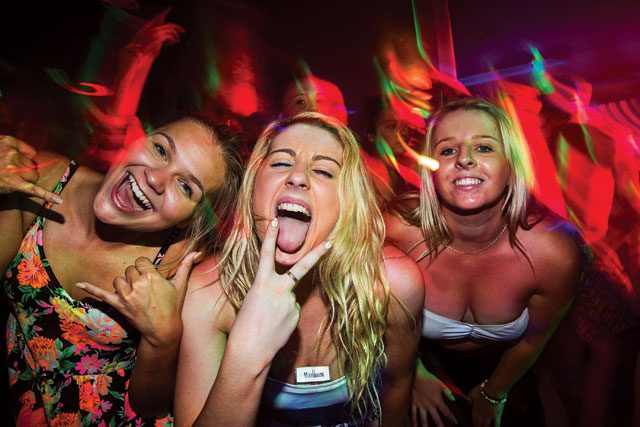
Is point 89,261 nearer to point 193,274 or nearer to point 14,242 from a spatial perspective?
point 14,242

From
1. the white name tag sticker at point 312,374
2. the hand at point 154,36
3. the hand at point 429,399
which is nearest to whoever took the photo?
the white name tag sticker at point 312,374

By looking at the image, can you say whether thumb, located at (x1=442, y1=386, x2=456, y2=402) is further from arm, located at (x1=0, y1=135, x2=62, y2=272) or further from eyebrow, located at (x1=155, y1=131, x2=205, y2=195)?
arm, located at (x1=0, y1=135, x2=62, y2=272)

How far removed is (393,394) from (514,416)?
119 cm

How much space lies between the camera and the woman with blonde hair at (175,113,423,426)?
5.21 feet

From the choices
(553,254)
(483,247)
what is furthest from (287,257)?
(553,254)

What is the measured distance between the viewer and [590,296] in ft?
7.93

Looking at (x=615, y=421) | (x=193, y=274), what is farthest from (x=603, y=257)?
(x=193, y=274)

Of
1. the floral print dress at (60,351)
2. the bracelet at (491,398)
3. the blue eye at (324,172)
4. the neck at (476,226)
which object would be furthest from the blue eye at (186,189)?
the bracelet at (491,398)

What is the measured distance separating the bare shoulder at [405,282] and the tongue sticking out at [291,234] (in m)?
0.49

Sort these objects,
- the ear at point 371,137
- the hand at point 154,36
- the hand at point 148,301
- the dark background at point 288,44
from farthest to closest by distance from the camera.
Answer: the hand at point 154,36, the dark background at point 288,44, the ear at point 371,137, the hand at point 148,301

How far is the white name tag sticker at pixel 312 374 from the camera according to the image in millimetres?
1655

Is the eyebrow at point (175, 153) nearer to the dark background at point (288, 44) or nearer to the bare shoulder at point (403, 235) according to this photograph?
the bare shoulder at point (403, 235)

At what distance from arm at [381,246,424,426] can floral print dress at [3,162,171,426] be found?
1133 millimetres

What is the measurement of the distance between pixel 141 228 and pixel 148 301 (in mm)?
390
